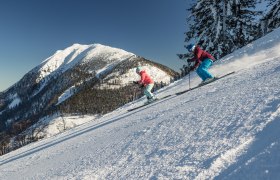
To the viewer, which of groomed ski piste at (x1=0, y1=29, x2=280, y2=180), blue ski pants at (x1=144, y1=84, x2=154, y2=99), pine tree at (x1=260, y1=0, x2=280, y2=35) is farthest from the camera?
pine tree at (x1=260, y1=0, x2=280, y2=35)

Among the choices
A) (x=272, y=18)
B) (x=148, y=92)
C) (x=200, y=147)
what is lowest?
(x=200, y=147)

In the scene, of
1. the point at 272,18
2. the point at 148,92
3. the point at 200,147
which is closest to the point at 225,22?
the point at 272,18

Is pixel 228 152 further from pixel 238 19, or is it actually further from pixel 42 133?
pixel 42 133

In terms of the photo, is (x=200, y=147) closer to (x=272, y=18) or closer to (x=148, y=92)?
(x=148, y=92)

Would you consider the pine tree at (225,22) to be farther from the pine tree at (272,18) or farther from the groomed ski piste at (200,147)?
the groomed ski piste at (200,147)

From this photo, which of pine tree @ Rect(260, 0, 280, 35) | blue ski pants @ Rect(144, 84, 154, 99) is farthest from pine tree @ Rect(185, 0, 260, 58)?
blue ski pants @ Rect(144, 84, 154, 99)

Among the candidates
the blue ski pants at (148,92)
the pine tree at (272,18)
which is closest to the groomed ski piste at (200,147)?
the blue ski pants at (148,92)

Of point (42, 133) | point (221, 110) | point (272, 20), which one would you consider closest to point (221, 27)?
point (272, 20)

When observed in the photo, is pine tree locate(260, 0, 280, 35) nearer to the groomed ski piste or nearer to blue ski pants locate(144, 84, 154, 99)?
blue ski pants locate(144, 84, 154, 99)

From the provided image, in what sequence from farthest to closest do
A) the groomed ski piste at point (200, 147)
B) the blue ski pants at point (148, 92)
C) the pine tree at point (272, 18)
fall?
the pine tree at point (272, 18) → the blue ski pants at point (148, 92) → the groomed ski piste at point (200, 147)

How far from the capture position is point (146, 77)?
653 inches

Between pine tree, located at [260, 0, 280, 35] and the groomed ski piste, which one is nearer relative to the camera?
the groomed ski piste

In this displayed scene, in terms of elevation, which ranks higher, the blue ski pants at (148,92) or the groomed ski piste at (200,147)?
the blue ski pants at (148,92)

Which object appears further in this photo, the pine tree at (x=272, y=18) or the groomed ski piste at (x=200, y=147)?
the pine tree at (x=272, y=18)
